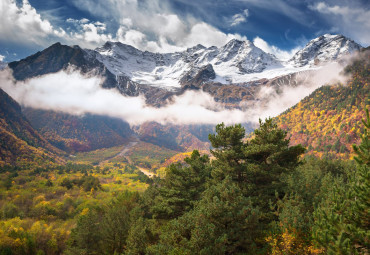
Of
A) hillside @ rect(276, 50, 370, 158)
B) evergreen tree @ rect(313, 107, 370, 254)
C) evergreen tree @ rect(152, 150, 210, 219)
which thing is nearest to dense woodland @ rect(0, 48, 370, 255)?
evergreen tree @ rect(313, 107, 370, 254)

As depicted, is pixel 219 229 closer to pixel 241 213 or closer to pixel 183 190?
pixel 241 213

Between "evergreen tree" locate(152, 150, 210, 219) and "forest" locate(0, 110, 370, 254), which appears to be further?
"evergreen tree" locate(152, 150, 210, 219)

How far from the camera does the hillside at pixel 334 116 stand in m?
124

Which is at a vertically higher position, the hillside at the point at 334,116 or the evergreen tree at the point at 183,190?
the hillside at the point at 334,116

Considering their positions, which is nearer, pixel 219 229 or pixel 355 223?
pixel 355 223

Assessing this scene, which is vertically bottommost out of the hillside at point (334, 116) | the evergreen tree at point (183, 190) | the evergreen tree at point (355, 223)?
the evergreen tree at point (183, 190)

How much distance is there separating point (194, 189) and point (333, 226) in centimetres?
2127

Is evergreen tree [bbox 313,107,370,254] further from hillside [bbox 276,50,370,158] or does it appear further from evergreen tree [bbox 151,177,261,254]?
hillside [bbox 276,50,370,158]

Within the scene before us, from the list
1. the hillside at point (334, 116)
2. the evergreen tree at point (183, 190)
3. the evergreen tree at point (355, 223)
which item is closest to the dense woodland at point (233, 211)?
the evergreen tree at point (355, 223)

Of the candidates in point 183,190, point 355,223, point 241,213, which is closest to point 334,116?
point 183,190

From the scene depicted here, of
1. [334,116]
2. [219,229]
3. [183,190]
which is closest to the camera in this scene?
[219,229]

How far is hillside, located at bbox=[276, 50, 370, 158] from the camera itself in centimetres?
12450

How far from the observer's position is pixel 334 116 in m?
152

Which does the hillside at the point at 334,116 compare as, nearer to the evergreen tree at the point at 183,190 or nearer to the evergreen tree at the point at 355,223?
the evergreen tree at the point at 183,190
